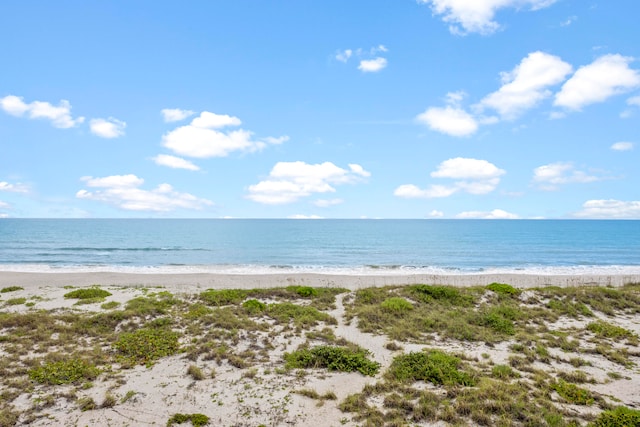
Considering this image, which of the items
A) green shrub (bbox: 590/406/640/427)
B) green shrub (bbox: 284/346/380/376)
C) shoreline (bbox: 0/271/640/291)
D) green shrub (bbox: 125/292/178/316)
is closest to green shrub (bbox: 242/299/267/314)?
green shrub (bbox: 125/292/178/316)

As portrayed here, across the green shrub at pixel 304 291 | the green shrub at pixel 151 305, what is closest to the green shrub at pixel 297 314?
the green shrub at pixel 304 291

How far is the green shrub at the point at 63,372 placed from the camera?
39.1 feet

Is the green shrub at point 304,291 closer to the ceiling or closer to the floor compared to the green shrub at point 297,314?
closer to the ceiling

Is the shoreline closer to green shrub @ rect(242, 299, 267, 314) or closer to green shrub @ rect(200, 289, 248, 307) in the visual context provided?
green shrub @ rect(200, 289, 248, 307)

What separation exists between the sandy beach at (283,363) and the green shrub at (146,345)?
0.39 meters

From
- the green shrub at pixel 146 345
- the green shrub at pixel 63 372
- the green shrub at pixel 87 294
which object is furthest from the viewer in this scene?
the green shrub at pixel 87 294

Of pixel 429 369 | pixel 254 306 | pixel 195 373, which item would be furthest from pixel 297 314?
pixel 429 369

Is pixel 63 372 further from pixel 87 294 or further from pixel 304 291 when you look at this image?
pixel 304 291

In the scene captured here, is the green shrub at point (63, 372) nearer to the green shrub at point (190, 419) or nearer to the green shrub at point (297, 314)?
the green shrub at point (190, 419)

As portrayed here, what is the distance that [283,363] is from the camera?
45.7ft

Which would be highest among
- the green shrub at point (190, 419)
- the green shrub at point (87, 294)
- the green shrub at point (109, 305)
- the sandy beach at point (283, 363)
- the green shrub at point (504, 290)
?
the green shrub at point (504, 290)

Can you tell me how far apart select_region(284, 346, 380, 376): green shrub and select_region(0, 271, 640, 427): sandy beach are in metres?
0.32

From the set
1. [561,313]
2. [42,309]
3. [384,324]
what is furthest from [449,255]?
[42,309]

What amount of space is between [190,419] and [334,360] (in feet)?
18.7
